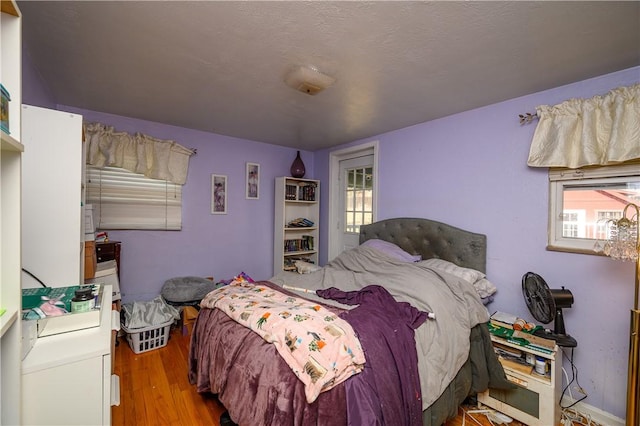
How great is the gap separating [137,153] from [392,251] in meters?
2.81

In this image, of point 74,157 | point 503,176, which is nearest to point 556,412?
point 503,176

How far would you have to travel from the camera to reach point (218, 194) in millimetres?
3533

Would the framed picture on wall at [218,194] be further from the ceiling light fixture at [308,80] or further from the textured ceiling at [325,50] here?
the ceiling light fixture at [308,80]

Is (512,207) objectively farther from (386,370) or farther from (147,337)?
(147,337)

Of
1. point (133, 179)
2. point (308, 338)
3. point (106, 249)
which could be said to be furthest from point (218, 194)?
point (308, 338)

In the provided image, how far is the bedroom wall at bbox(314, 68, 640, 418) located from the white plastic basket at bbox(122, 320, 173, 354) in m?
2.59

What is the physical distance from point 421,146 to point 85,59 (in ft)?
9.18

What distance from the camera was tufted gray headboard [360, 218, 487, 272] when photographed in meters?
2.42

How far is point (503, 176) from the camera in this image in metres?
2.32

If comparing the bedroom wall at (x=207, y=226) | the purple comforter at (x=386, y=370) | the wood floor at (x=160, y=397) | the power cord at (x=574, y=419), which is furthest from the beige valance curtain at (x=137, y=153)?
the power cord at (x=574, y=419)

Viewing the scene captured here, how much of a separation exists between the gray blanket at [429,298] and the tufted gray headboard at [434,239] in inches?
15.6

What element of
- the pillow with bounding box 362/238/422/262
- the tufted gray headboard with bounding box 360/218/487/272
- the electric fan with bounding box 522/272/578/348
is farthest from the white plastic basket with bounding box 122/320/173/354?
the electric fan with bounding box 522/272/578/348

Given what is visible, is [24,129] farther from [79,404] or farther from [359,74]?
Result: [359,74]

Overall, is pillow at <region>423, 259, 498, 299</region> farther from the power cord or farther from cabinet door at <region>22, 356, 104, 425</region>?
cabinet door at <region>22, 356, 104, 425</region>
